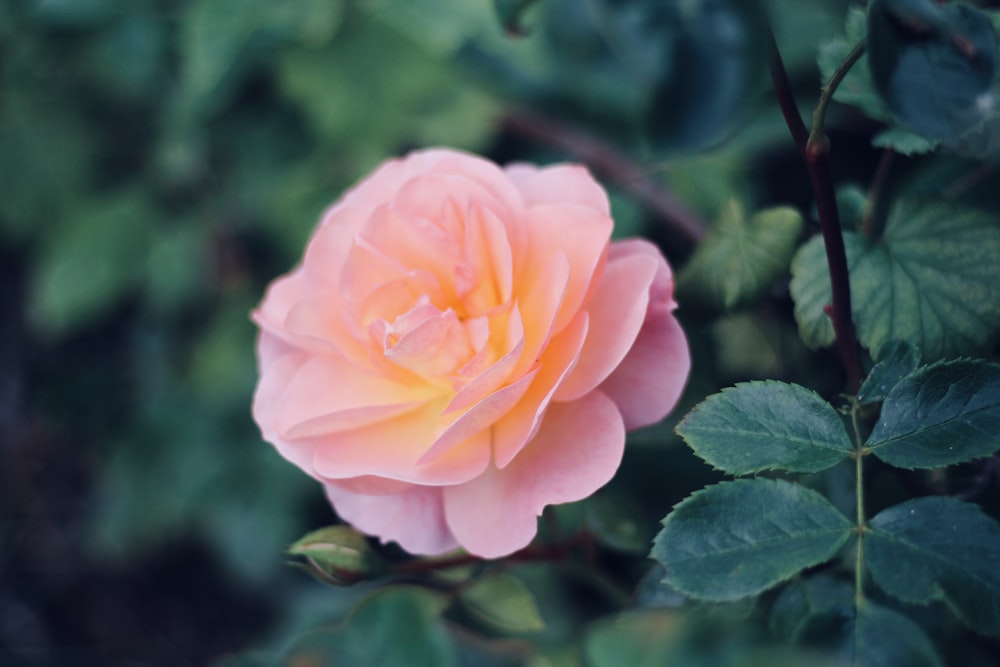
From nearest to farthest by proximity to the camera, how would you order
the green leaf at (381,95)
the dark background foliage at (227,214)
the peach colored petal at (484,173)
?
the peach colored petal at (484,173), the dark background foliage at (227,214), the green leaf at (381,95)

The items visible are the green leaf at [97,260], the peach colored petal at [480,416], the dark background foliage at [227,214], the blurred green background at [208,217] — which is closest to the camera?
the peach colored petal at [480,416]

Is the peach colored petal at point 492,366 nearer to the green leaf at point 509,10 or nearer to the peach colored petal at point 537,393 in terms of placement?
the peach colored petal at point 537,393

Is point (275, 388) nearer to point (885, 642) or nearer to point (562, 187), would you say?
point (562, 187)

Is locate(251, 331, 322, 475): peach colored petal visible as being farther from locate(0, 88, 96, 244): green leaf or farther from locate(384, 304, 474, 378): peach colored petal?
locate(0, 88, 96, 244): green leaf

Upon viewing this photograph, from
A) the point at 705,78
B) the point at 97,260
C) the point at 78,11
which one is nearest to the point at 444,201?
the point at 705,78

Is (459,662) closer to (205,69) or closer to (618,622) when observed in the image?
(618,622)

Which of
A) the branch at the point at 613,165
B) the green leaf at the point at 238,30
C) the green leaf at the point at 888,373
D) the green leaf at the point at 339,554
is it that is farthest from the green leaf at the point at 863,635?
the green leaf at the point at 238,30
